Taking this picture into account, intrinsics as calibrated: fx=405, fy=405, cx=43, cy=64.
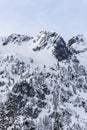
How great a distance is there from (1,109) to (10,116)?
238 cm

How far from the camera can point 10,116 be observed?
2594 inches

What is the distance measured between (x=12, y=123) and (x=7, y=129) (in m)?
5.94

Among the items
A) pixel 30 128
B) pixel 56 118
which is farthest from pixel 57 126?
pixel 30 128

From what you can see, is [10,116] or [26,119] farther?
[10,116]

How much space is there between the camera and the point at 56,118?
66.2 m

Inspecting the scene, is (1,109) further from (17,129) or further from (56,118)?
(56,118)

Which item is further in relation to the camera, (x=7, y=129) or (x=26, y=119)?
(x=7, y=129)

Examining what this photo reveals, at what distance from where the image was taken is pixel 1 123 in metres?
67.2

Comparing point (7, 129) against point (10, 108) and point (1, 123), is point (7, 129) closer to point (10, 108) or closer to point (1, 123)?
point (1, 123)

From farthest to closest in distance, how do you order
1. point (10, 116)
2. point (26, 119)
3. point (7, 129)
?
point (7, 129) → point (10, 116) → point (26, 119)

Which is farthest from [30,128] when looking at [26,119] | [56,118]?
[56,118]

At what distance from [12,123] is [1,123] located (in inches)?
121

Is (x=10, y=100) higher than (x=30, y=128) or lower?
higher

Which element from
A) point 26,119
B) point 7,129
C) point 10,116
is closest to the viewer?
point 26,119
